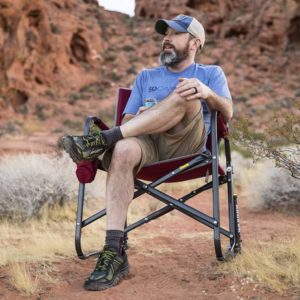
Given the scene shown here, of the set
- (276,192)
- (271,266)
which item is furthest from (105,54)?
(271,266)

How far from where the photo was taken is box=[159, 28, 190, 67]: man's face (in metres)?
3.34

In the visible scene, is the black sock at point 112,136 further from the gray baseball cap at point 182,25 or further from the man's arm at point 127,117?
the gray baseball cap at point 182,25

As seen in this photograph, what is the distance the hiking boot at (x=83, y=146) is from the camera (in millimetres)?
2752

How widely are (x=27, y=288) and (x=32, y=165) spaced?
3.19 metres

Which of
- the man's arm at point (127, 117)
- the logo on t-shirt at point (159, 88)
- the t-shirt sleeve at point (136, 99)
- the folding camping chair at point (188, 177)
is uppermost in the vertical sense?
the logo on t-shirt at point (159, 88)

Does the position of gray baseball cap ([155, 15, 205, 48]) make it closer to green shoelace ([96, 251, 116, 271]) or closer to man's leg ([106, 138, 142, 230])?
man's leg ([106, 138, 142, 230])

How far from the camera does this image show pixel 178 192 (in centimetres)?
749

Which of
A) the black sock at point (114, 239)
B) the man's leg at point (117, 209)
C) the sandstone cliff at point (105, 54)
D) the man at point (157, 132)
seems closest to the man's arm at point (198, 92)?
the man at point (157, 132)

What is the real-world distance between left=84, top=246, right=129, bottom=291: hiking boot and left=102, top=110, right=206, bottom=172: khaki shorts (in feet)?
1.64

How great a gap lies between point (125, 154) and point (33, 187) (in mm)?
2863

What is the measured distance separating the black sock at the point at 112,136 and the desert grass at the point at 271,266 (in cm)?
94

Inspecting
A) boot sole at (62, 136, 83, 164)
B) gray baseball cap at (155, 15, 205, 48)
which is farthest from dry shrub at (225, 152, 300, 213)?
boot sole at (62, 136, 83, 164)

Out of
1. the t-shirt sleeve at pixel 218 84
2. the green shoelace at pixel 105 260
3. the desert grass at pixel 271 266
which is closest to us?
the desert grass at pixel 271 266

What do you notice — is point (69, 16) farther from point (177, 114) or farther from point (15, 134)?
point (177, 114)
